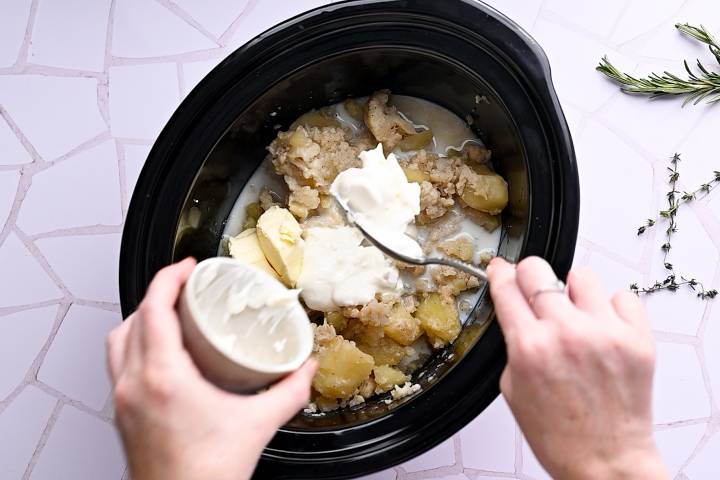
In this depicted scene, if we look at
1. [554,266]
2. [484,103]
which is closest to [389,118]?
[484,103]

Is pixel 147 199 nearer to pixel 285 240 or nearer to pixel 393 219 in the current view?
pixel 285 240

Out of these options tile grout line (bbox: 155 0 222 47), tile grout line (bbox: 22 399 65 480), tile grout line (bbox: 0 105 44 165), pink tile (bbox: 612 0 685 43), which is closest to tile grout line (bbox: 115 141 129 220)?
tile grout line (bbox: 0 105 44 165)

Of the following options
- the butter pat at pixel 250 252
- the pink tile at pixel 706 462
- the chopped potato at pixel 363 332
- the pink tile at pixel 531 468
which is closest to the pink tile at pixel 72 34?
the butter pat at pixel 250 252

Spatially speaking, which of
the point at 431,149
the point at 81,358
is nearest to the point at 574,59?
the point at 431,149

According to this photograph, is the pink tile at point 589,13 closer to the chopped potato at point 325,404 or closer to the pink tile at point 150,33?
the pink tile at point 150,33

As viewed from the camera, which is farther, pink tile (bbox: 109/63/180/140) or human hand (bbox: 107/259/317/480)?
pink tile (bbox: 109/63/180/140)

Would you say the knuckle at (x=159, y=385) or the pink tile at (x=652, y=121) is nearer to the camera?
the knuckle at (x=159, y=385)

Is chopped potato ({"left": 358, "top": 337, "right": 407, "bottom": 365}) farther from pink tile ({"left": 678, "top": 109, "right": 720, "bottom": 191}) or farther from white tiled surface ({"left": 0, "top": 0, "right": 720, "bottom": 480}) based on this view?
pink tile ({"left": 678, "top": 109, "right": 720, "bottom": 191})
